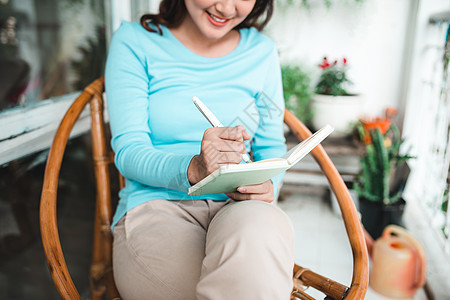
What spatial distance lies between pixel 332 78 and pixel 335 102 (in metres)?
0.14

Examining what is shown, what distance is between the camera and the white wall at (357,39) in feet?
6.69

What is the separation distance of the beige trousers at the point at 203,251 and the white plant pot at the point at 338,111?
1231 millimetres

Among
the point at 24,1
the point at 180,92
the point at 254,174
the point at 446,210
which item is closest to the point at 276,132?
the point at 180,92

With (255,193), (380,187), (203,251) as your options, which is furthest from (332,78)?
(203,251)

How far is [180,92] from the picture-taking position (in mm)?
982

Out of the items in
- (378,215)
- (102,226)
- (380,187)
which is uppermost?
(102,226)

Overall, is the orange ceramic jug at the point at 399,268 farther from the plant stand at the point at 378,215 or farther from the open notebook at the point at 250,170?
the open notebook at the point at 250,170

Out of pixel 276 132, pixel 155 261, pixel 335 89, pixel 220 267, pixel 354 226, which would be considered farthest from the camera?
pixel 335 89

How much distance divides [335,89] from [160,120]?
1297 millimetres

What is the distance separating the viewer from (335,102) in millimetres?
1926

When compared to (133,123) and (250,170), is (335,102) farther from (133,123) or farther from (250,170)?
(250,170)

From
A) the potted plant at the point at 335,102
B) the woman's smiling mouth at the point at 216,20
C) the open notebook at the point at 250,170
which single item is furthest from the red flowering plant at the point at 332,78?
the open notebook at the point at 250,170

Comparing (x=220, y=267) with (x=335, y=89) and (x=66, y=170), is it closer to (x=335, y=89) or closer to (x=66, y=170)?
(x=66, y=170)

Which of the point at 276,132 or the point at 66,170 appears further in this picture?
the point at 66,170
